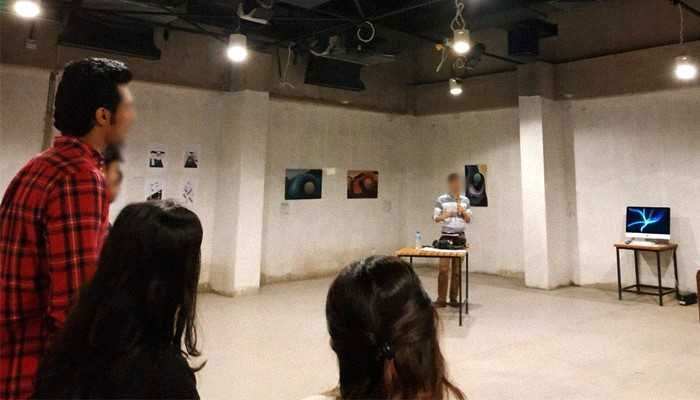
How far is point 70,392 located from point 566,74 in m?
7.29

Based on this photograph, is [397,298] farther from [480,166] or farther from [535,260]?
[480,166]

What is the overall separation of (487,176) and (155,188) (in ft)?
16.5

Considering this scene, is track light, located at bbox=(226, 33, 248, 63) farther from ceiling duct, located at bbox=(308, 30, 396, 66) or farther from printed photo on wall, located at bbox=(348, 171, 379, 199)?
printed photo on wall, located at bbox=(348, 171, 379, 199)

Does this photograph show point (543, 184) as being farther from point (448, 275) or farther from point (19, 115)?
point (19, 115)

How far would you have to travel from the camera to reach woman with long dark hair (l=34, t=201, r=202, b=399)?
3.26 feet

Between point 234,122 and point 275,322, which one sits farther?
point 234,122

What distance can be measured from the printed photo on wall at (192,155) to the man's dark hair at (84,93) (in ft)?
16.9

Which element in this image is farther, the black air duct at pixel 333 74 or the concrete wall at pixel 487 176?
the concrete wall at pixel 487 176

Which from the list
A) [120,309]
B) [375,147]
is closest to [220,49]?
[375,147]

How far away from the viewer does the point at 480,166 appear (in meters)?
7.93

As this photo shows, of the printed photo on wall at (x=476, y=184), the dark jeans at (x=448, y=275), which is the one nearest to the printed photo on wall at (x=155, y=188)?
the dark jeans at (x=448, y=275)

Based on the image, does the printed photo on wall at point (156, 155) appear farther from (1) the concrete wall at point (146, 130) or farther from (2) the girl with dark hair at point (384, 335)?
(2) the girl with dark hair at point (384, 335)

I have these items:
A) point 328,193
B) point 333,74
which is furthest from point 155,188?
point 333,74

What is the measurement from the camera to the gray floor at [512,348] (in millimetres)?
3355
